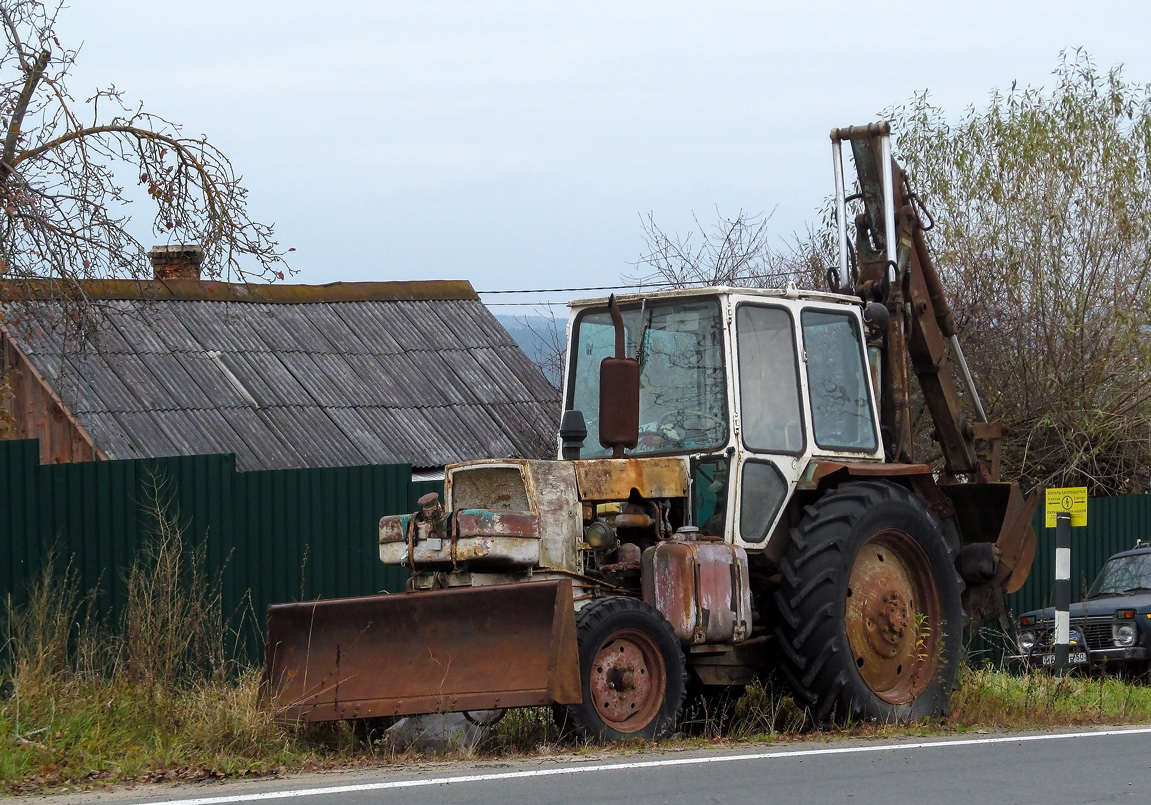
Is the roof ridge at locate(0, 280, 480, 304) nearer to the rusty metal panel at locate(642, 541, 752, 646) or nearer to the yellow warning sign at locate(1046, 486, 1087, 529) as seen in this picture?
the yellow warning sign at locate(1046, 486, 1087, 529)

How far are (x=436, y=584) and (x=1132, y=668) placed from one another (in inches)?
363

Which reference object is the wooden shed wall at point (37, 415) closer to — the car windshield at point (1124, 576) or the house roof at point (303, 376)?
the house roof at point (303, 376)

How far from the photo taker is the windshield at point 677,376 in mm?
9547

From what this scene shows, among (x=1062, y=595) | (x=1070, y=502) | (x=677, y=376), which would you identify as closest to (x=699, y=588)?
(x=677, y=376)

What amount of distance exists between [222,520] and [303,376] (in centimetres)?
695

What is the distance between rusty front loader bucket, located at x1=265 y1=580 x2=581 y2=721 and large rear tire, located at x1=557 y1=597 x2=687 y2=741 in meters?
0.20

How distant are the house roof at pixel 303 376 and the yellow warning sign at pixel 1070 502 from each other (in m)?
7.28

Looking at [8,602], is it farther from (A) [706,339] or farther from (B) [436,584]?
(A) [706,339]

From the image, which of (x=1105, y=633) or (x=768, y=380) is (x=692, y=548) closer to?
(x=768, y=380)

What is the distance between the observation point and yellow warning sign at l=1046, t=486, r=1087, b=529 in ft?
43.8

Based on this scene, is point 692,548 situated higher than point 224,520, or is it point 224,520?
point 224,520

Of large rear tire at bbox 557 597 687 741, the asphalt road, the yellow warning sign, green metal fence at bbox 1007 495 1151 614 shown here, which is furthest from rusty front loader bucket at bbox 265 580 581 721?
green metal fence at bbox 1007 495 1151 614

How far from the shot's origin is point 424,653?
8.61 meters

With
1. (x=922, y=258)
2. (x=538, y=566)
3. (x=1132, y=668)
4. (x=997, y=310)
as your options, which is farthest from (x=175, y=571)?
(x=997, y=310)
